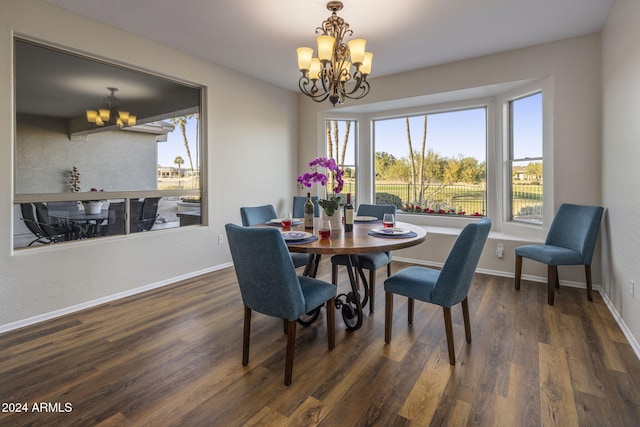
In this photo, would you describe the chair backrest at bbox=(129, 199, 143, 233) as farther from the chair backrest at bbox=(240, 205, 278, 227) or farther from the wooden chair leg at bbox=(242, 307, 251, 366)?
the wooden chair leg at bbox=(242, 307, 251, 366)

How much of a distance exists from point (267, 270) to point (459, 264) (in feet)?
3.84

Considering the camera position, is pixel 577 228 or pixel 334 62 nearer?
pixel 334 62

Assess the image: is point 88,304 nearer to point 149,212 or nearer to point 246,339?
point 149,212

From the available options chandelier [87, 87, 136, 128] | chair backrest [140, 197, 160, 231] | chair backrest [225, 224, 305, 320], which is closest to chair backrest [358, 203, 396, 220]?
chair backrest [225, 224, 305, 320]

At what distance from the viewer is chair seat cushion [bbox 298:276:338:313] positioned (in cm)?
203

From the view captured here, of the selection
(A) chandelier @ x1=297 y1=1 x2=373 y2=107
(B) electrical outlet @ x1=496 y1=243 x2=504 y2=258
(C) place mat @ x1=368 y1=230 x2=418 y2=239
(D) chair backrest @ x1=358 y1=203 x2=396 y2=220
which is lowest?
(B) electrical outlet @ x1=496 y1=243 x2=504 y2=258

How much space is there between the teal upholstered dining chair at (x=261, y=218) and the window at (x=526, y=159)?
2.94 m

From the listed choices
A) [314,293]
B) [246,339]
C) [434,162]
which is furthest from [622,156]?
[246,339]

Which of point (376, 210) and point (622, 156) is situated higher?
point (622, 156)

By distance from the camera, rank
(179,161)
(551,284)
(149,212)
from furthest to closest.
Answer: (179,161) < (149,212) < (551,284)

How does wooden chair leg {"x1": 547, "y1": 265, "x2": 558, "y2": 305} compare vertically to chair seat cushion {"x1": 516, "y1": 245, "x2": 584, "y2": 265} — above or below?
below

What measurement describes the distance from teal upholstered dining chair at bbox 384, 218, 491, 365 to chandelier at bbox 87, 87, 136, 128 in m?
3.09

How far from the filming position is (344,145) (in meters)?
5.68

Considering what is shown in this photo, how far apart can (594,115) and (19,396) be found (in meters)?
5.19
